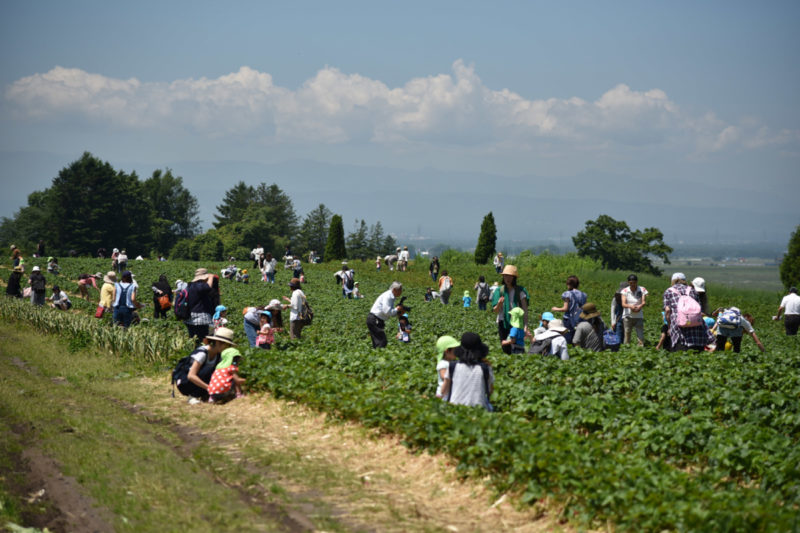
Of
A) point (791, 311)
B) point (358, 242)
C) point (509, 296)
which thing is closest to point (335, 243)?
point (791, 311)

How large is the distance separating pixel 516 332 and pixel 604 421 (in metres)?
5.43

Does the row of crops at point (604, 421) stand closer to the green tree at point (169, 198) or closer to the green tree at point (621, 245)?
the green tree at point (621, 245)

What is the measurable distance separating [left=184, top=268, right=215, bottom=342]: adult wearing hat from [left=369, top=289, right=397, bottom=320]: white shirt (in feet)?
11.1

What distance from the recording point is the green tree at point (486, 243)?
56.4m

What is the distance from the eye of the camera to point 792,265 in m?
44.8

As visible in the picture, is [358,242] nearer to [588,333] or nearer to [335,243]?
[335,243]

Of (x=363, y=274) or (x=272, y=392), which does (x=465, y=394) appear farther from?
(x=363, y=274)

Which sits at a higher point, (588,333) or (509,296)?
(509,296)

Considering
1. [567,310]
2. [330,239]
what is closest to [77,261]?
[330,239]

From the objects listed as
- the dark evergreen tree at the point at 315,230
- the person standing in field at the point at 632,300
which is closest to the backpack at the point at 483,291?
the person standing in field at the point at 632,300

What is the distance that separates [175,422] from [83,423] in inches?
50.4

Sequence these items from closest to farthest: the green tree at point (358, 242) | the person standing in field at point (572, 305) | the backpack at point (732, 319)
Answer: the backpack at point (732, 319) < the person standing in field at point (572, 305) < the green tree at point (358, 242)

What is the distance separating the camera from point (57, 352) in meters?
16.2

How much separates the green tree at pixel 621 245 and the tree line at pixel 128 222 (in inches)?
1280
